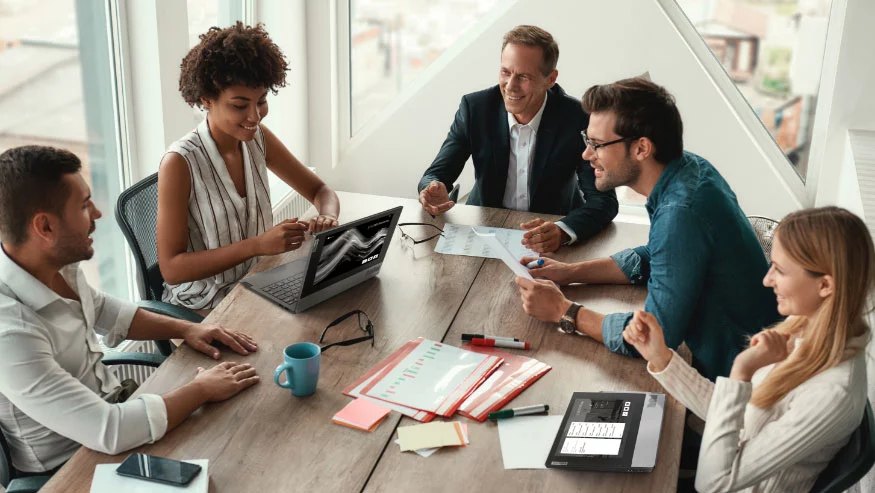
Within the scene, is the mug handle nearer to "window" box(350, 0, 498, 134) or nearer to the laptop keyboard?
the laptop keyboard

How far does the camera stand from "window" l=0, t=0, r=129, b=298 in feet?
9.06

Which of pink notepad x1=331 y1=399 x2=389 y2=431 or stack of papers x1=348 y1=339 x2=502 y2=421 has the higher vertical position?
stack of papers x1=348 y1=339 x2=502 y2=421

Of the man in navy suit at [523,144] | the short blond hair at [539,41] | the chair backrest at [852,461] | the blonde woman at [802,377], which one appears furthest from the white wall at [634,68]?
the chair backrest at [852,461]

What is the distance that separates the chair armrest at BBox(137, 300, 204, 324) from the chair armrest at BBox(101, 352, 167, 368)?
197mm

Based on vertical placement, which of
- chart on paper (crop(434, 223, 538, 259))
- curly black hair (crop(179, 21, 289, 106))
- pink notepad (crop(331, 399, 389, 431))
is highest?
curly black hair (crop(179, 21, 289, 106))

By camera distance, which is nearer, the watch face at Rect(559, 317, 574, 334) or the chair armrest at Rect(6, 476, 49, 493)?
the chair armrest at Rect(6, 476, 49, 493)

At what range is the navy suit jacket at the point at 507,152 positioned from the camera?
315cm

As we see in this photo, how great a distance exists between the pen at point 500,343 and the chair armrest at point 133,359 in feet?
2.54

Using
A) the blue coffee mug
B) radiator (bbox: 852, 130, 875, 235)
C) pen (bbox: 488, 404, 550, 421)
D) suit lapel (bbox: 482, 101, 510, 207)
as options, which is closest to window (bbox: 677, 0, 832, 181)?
radiator (bbox: 852, 130, 875, 235)

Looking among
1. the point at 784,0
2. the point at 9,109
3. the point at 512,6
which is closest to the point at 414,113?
the point at 512,6

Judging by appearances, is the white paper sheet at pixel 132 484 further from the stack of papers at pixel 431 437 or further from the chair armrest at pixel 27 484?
the stack of papers at pixel 431 437

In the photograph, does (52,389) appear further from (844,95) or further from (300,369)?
(844,95)

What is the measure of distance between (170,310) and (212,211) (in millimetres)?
342

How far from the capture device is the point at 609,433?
172 cm
